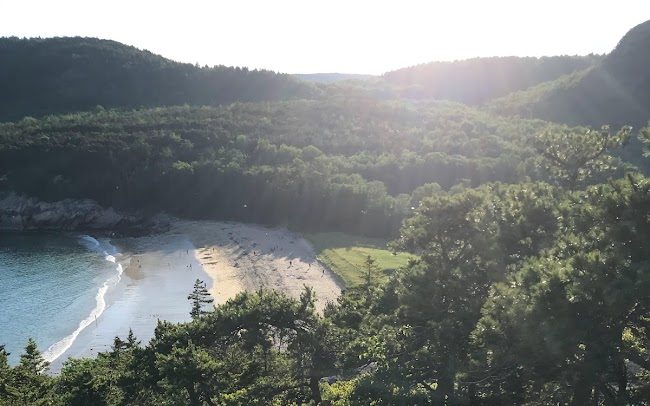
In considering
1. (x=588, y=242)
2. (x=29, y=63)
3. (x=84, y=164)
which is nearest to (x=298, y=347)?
(x=588, y=242)

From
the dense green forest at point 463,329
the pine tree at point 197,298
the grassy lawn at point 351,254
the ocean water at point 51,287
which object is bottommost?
the ocean water at point 51,287

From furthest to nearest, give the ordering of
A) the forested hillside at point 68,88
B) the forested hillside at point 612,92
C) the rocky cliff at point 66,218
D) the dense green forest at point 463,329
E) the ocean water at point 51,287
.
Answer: the forested hillside at point 68,88 → the forested hillside at point 612,92 → the rocky cliff at point 66,218 → the ocean water at point 51,287 → the dense green forest at point 463,329

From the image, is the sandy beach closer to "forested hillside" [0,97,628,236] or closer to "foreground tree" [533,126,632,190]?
"forested hillside" [0,97,628,236]

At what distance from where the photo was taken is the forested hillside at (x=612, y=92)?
453 ft

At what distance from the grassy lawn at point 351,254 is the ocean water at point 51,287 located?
2906cm

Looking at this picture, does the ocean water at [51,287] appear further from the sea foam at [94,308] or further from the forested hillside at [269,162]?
the forested hillside at [269,162]

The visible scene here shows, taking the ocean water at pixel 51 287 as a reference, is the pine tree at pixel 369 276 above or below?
above

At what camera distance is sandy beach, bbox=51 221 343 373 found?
5416cm

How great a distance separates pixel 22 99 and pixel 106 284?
5790 inches

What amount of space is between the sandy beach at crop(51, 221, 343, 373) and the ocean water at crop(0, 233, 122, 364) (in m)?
1.61

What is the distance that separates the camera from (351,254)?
7606cm

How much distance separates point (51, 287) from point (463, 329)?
205 feet

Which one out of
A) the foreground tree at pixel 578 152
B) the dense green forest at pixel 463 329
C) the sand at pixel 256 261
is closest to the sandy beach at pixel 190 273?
the sand at pixel 256 261

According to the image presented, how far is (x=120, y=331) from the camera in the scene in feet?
171
